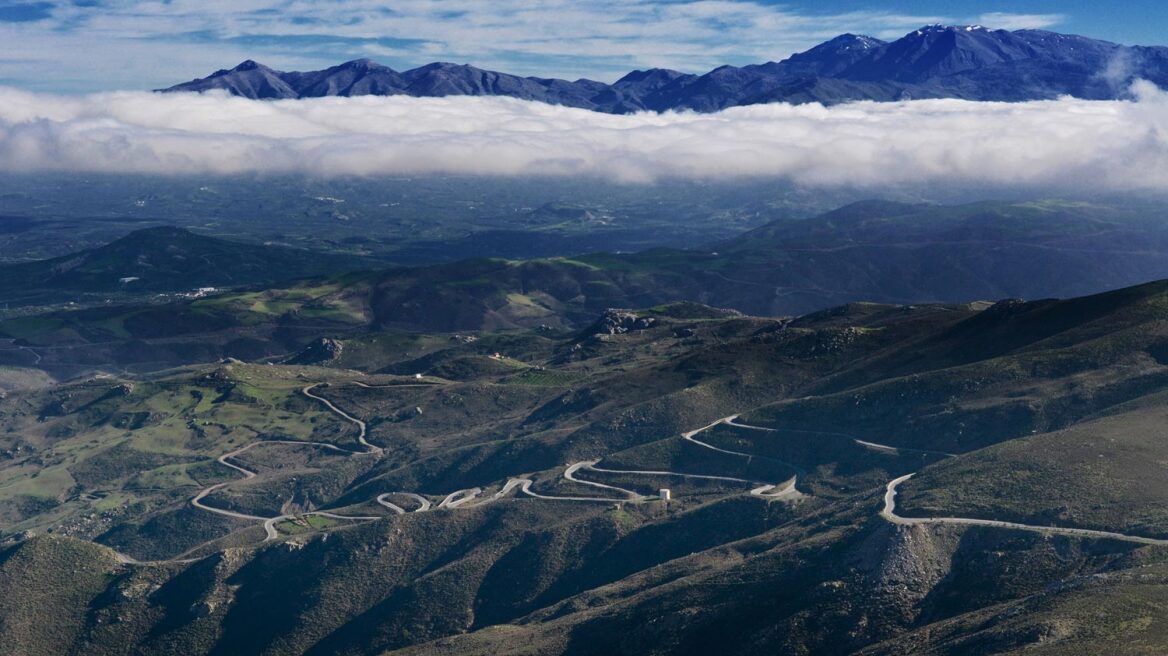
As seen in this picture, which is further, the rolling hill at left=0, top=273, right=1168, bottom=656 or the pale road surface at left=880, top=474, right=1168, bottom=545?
the pale road surface at left=880, top=474, right=1168, bottom=545

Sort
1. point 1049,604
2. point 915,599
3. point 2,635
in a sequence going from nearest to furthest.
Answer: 1. point 1049,604
2. point 915,599
3. point 2,635

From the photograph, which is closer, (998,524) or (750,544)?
(998,524)

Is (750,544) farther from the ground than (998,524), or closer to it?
closer to it

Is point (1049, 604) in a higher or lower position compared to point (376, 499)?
higher

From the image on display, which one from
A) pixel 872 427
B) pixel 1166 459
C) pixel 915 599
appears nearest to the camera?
pixel 915 599

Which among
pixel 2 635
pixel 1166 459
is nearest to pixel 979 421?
pixel 1166 459

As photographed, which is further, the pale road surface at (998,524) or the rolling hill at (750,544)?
the pale road surface at (998,524)

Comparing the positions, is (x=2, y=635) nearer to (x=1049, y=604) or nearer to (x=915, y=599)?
(x=915, y=599)

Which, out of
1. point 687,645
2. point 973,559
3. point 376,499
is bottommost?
point 376,499

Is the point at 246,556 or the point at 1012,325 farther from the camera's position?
the point at 1012,325
